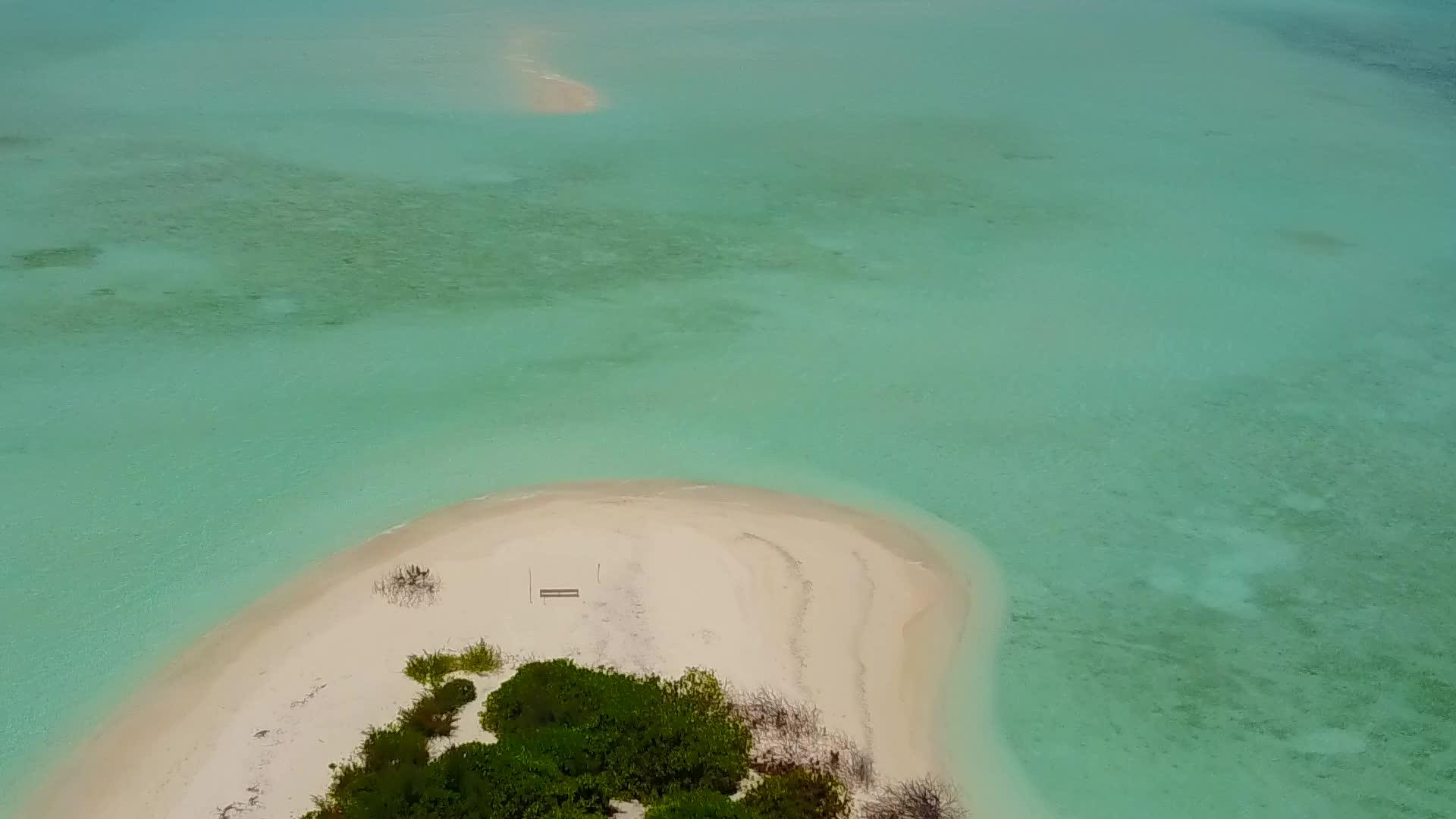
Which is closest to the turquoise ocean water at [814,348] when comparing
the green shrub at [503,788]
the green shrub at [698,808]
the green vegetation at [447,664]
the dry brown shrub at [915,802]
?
the dry brown shrub at [915,802]

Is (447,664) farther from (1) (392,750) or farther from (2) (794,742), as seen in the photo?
(2) (794,742)

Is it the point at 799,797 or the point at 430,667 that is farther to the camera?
the point at 430,667

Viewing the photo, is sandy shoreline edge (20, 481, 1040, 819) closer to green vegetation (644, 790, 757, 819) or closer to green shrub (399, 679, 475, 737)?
green shrub (399, 679, 475, 737)

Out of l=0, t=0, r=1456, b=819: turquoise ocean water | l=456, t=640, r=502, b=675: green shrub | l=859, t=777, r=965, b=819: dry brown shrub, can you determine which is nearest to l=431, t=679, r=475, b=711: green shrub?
l=456, t=640, r=502, b=675: green shrub

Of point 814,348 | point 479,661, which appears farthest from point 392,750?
point 814,348

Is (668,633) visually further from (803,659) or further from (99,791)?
(99,791)

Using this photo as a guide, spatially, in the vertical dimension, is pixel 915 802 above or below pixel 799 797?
below

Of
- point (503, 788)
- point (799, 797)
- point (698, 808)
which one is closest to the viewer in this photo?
point (698, 808)

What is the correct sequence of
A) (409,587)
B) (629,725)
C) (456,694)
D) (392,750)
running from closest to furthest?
(392,750), (629,725), (456,694), (409,587)

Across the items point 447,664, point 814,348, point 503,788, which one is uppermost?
point 503,788
